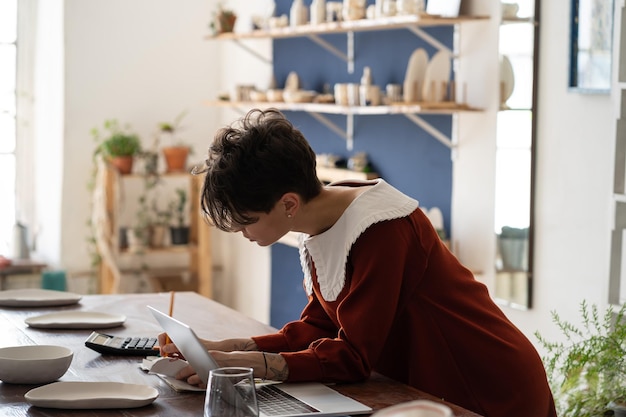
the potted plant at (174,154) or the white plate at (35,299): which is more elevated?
the potted plant at (174,154)

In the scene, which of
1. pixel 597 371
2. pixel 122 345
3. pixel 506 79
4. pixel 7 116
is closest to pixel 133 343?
pixel 122 345

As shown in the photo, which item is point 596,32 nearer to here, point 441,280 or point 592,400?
point 592,400

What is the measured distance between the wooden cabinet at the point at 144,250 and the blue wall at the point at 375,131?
0.49 metres

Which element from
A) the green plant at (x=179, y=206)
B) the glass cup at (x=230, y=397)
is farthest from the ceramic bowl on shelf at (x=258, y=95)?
the glass cup at (x=230, y=397)

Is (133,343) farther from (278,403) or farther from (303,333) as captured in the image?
(278,403)

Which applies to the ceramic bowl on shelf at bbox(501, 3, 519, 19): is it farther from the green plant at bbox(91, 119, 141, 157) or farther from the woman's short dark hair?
the green plant at bbox(91, 119, 141, 157)

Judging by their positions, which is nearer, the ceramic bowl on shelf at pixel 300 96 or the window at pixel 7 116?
the ceramic bowl on shelf at pixel 300 96

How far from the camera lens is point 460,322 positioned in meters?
2.04

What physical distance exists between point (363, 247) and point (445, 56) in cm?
219

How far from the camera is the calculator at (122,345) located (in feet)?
7.36

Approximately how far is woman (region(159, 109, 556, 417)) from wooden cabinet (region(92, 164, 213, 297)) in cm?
350

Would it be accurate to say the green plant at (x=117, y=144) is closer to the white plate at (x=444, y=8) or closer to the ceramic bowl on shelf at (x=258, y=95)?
the ceramic bowl on shelf at (x=258, y=95)

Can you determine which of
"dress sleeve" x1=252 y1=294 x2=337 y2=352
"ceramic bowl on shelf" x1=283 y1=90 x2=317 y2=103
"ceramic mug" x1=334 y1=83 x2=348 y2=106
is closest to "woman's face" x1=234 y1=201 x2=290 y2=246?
"dress sleeve" x1=252 y1=294 x2=337 y2=352


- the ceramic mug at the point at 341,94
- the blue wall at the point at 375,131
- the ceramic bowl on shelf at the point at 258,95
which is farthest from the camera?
the ceramic bowl on shelf at the point at 258,95
